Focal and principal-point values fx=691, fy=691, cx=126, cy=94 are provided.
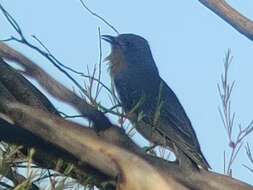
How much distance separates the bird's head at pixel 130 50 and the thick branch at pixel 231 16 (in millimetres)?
3602

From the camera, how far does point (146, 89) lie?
5.41 metres

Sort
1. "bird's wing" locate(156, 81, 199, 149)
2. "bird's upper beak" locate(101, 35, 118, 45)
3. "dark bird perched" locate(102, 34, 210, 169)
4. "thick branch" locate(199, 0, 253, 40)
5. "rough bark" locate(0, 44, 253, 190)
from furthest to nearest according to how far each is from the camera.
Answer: "bird's upper beak" locate(101, 35, 118, 45), "bird's wing" locate(156, 81, 199, 149), "dark bird perched" locate(102, 34, 210, 169), "thick branch" locate(199, 0, 253, 40), "rough bark" locate(0, 44, 253, 190)

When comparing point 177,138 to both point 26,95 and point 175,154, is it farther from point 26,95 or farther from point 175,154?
point 26,95

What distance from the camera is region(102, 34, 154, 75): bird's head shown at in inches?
254

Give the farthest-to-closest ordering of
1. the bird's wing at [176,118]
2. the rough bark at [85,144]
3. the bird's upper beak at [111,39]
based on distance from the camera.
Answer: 1. the bird's upper beak at [111,39]
2. the bird's wing at [176,118]
3. the rough bark at [85,144]

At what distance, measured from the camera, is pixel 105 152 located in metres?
2.04

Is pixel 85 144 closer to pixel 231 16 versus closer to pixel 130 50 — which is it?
pixel 231 16

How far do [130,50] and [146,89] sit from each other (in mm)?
1321

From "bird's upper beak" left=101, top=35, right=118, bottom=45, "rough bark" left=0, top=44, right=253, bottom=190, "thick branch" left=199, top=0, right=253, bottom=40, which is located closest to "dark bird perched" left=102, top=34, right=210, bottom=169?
"bird's upper beak" left=101, top=35, right=118, bottom=45

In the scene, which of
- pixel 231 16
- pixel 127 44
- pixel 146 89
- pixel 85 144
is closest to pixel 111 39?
pixel 127 44

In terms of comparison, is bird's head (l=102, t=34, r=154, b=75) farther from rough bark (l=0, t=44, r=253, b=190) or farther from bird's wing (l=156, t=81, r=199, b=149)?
rough bark (l=0, t=44, r=253, b=190)

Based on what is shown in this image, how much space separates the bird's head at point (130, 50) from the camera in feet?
21.1

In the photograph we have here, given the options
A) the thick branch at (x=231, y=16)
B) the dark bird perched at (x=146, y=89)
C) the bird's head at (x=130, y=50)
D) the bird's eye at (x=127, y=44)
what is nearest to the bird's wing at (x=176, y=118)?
the dark bird perched at (x=146, y=89)

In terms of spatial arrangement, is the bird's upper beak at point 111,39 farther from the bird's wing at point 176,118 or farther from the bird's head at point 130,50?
the bird's wing at point 176,118
